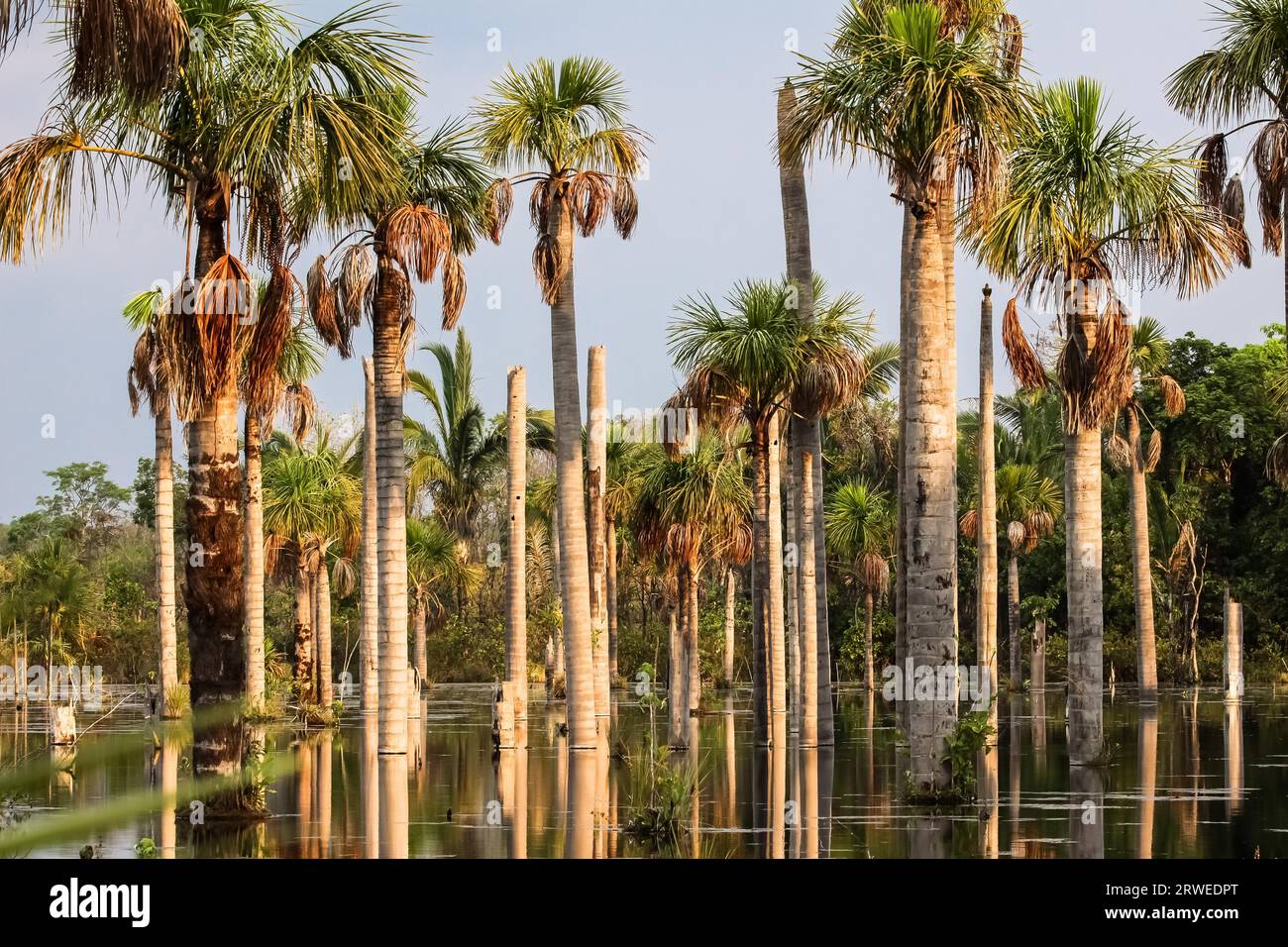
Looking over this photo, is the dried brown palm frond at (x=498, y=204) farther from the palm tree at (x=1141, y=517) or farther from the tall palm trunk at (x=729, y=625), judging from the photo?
the tall palm trunk at (x=729, y=625)

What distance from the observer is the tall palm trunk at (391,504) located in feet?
72.5

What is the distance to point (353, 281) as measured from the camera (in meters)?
21.4

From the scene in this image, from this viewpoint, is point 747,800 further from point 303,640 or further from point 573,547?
point 303,640

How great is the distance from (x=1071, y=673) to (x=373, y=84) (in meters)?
12.5

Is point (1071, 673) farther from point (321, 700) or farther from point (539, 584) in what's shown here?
point (539, 584)

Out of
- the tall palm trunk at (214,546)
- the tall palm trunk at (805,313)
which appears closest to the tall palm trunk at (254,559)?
the tall palm trunk at (805,313)

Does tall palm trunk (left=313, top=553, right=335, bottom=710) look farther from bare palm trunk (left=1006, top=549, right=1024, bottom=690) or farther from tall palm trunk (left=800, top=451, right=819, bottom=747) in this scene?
bare palm trunk (left=1006, top=549, right=1024, bottom=690)

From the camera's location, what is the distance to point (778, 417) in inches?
1171

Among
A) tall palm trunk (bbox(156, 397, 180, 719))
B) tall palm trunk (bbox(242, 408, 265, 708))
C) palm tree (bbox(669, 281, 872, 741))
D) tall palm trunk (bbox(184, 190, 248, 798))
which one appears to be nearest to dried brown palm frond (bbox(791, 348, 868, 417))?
palm tree (bbox(669, 281, 872, 741))

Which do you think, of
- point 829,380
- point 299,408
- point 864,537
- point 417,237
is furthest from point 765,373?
point 864,537

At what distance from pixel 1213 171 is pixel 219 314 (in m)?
16.4

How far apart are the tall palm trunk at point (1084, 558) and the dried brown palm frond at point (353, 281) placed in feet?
33.3
